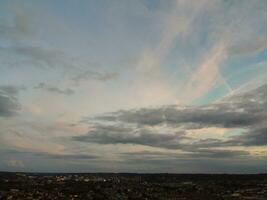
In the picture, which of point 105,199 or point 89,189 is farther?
point 89,189

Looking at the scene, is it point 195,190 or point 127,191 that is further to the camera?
point 195,190

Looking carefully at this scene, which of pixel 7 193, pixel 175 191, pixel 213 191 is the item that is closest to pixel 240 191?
pixel 213 191

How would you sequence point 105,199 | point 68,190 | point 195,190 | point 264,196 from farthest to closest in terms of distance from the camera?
point 195,190, point 68,190, point 264,196, point 105,199

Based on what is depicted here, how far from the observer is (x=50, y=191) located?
8838 cm

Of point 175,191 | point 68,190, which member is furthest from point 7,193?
point 175,191

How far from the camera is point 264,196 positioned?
85.2m

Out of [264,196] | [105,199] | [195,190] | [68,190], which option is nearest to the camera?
[105,199]

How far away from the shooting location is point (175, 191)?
96.1 meters

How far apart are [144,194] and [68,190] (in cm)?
1717

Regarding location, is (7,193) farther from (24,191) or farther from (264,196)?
(264,196)

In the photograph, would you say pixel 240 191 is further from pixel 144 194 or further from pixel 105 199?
pixel 105 199

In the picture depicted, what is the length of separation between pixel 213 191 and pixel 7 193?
45.7 metres

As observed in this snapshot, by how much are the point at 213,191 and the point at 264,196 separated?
14.1 meters

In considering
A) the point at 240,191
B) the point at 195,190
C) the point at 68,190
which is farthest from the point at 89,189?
the point at 240,191
